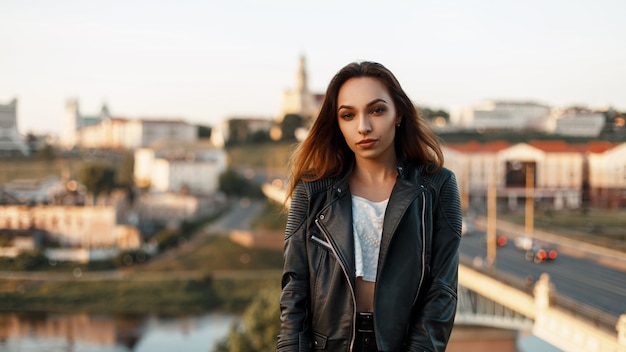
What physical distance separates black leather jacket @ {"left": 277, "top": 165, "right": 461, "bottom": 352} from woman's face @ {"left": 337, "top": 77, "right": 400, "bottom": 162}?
0.10m

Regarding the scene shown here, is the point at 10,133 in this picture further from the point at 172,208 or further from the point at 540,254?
the point at 540,254

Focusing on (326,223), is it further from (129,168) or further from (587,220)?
(129,168)

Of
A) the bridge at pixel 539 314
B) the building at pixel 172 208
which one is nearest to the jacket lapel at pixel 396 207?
the bridge at pixel 539 314

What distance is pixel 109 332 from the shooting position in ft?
70.3

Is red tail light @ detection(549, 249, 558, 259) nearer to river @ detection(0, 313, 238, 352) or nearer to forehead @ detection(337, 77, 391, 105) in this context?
river @ detection(0, 313, 238, 352)

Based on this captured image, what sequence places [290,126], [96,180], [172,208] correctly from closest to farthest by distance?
[96,180] → [172,208] → [290,126]

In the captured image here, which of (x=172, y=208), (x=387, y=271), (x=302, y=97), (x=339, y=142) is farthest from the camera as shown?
(x=302, y=97)

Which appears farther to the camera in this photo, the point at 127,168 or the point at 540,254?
the point at 127,168

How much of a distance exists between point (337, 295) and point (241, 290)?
24.9 metres

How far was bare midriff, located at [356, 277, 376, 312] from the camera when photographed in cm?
172

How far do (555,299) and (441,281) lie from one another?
768 centimetres

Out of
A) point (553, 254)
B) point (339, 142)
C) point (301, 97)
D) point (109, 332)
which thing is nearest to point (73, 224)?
point (109, 332)

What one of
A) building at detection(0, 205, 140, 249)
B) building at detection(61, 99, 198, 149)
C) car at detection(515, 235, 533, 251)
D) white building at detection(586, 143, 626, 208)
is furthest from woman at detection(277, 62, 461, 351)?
building at detection(61, 99, 198, 149)

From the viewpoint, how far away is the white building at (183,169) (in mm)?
44562
